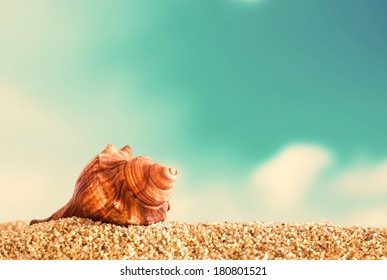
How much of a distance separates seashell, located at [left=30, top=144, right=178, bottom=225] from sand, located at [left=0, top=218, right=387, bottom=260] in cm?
13

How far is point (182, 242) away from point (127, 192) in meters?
0.83

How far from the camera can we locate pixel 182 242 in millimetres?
5105

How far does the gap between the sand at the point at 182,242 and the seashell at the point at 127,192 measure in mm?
128

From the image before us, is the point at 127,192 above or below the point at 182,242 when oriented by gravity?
above

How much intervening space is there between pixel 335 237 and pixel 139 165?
2.22 meters

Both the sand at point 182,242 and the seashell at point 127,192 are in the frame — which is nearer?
the sand at point 182,242

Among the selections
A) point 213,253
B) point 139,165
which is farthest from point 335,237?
point 139,165

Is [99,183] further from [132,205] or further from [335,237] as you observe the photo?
[335,237]

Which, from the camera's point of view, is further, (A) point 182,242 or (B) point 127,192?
(B) point 127,192

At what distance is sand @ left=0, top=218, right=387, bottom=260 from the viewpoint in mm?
4844

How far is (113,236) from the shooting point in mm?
5012

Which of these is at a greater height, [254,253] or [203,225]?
[203,225]

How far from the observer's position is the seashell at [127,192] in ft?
17.7
